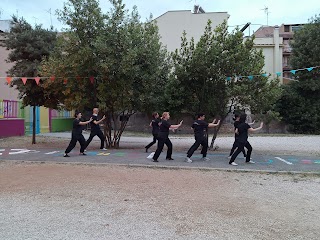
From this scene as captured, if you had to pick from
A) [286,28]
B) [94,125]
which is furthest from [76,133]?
[286,28]

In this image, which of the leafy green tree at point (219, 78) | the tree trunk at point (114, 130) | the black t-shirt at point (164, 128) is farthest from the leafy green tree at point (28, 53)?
the black t-shirt at point (164, 128)

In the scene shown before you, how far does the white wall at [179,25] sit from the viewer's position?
106ft

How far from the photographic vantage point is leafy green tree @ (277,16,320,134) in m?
27.8

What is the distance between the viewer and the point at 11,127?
19.5 m

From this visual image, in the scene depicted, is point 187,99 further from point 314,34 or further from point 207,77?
point 314,34

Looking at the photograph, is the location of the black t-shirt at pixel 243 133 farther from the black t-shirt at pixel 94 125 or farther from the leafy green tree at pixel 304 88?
the leafy green tree at pixel 304 88

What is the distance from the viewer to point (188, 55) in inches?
533

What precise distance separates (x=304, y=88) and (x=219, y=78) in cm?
1789

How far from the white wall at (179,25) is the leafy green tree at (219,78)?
64.0 feet

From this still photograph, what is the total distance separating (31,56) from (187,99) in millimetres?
7106

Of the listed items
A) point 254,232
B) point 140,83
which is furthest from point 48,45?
point 254,232

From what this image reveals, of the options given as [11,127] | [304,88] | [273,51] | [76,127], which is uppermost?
[273,51]

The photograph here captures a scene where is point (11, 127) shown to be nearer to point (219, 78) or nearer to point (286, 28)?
point (219, 78)

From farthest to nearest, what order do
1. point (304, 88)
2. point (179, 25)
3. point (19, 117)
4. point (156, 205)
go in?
1. point (179, 25)
2. point (304, 88)
3. point (19, 117)
4. point (156, 205)
